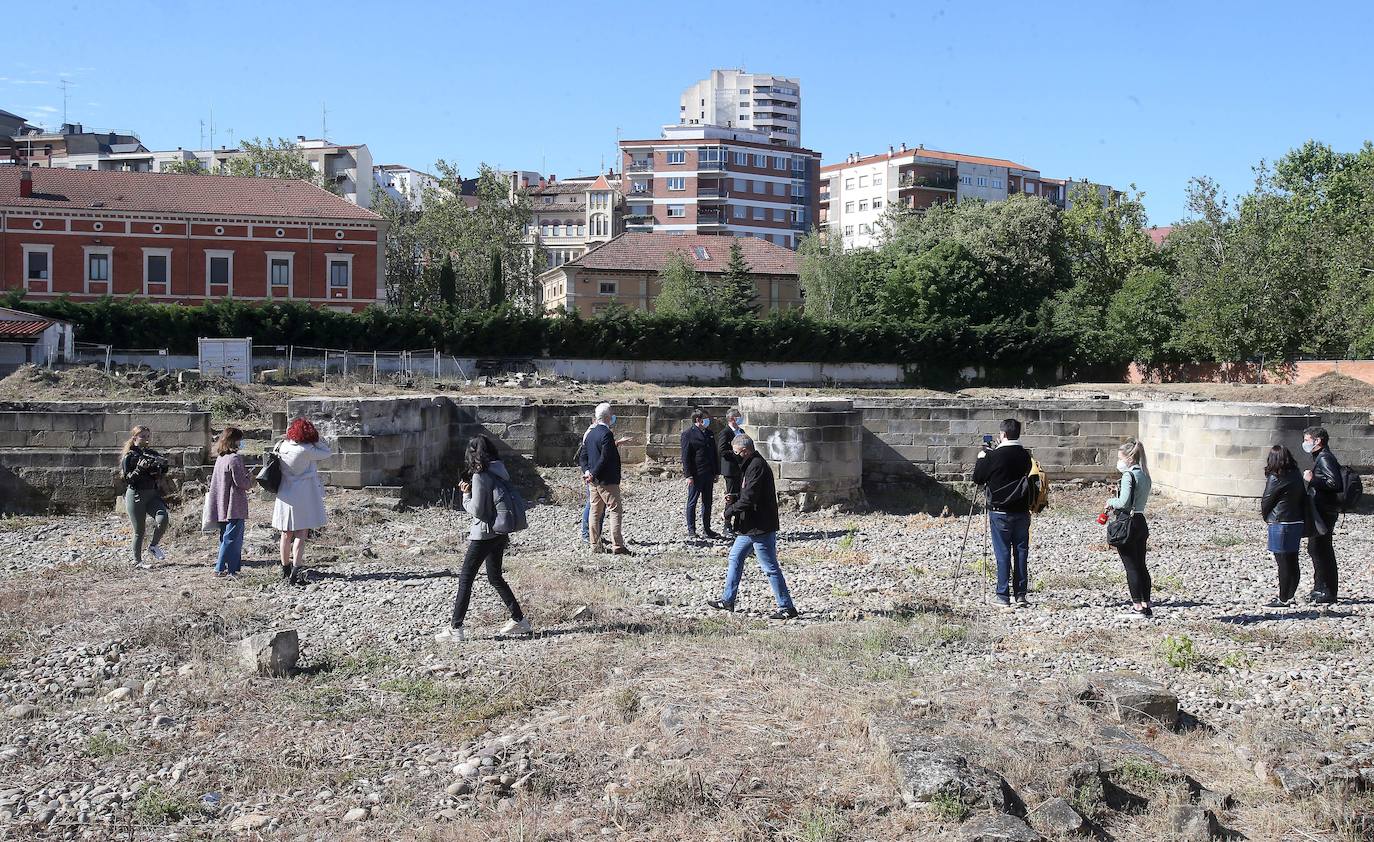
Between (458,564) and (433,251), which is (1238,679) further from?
(433,251)

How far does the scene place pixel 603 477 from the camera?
39.7 ft

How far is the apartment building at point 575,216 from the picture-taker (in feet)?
312

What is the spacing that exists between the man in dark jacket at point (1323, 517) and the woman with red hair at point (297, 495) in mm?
8562

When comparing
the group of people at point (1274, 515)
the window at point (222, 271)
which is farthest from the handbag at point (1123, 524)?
the window at point (222, 271)

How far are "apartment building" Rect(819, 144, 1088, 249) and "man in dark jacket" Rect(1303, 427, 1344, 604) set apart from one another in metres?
83.4

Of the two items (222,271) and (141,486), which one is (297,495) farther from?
(222,271)

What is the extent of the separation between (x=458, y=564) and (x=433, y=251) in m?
62.4

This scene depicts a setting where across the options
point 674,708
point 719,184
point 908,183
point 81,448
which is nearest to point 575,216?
point 719,184

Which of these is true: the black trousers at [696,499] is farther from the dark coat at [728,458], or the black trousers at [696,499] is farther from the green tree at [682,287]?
the green tree at [682,287]

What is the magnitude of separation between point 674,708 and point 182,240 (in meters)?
50.3

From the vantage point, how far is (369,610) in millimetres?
9422

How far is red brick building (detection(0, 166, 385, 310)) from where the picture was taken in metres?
49.6

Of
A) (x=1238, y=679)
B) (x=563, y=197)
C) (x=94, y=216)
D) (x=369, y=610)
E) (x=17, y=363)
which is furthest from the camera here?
(x=563, y=197)

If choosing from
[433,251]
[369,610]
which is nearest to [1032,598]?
[369,610]
